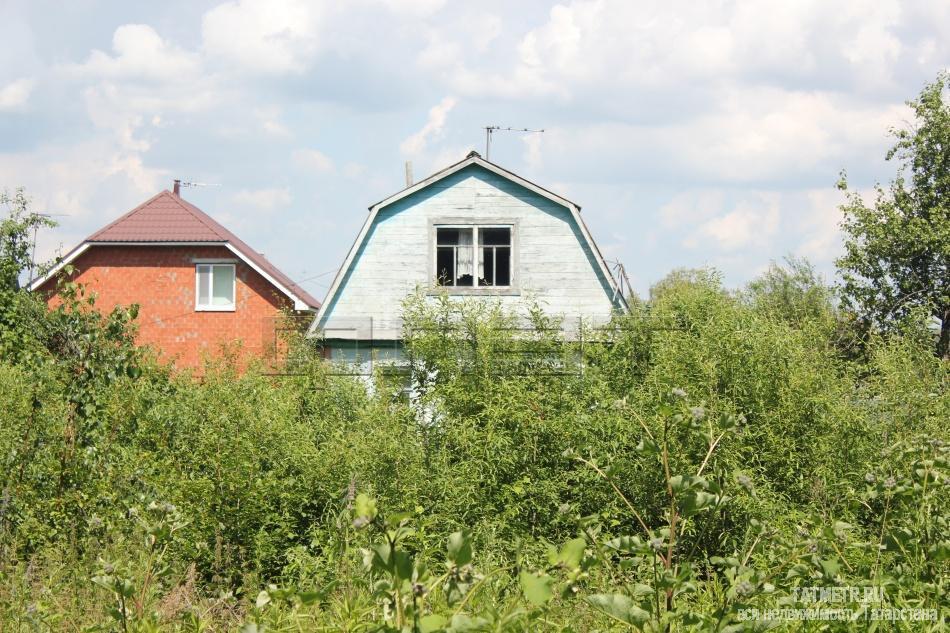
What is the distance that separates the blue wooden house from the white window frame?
0.06 feet

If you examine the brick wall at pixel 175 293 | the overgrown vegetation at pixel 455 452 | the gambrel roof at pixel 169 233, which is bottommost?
the overgrown vegetation at pixel 455 452

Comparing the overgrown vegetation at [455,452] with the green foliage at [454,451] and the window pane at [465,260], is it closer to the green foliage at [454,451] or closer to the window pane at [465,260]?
the green foliage at [454,451]

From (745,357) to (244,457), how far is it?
4282 millimetres

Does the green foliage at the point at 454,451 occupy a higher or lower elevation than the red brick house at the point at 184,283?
lower

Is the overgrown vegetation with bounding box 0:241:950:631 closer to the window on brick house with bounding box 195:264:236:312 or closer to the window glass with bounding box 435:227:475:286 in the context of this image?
the window glass with bounding box 435:227:475:286

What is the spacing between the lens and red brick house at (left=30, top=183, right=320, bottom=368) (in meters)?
22.9

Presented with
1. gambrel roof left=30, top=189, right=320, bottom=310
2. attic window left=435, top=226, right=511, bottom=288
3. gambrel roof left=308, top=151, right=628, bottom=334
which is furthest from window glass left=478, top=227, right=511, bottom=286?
gambrel roof left=30, top=189, right=320, bottom=310

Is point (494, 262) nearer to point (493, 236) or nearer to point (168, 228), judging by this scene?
point (493, 236)

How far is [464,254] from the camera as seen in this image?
1766 centimetres

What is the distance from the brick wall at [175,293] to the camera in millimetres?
22828

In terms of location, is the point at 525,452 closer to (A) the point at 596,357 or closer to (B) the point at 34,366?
(A) the point at 596,357

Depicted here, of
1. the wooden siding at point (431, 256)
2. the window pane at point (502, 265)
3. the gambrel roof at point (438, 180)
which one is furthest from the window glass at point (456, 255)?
the gambrel roof at point (438, 180)

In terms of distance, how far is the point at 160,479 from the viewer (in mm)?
7395

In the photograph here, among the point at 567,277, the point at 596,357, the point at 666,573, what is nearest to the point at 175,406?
the point at 596,357
